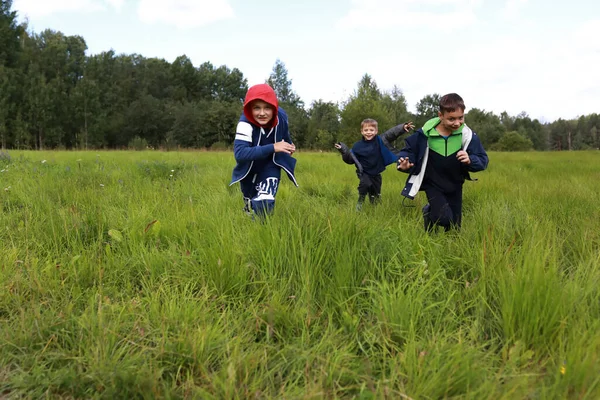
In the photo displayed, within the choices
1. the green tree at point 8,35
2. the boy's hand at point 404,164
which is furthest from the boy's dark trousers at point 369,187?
the green tree at point 8,35

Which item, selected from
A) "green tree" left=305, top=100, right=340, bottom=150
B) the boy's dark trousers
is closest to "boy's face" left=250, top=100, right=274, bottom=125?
the boy's dark trousers

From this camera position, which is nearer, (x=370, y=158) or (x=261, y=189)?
(x=261, y=189)

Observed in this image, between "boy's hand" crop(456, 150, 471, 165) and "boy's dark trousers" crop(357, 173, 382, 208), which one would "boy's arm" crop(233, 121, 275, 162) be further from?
"boy's dark trousers" crop(357, 173, 382, 208)

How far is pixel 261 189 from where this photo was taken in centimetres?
343

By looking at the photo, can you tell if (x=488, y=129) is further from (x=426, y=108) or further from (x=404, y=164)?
(x=404, y=164)

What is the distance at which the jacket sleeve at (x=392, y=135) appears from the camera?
466cm

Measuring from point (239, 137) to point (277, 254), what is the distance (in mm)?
1526

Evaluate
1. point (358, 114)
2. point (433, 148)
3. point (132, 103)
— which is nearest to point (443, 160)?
point (433, 148)

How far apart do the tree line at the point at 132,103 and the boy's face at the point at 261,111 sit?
87.2 ft

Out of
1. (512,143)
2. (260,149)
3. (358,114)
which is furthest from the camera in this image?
(512,143)

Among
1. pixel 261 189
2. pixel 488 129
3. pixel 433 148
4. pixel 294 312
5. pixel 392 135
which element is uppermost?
pixel 488 129

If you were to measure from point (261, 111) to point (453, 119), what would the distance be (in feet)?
5.84

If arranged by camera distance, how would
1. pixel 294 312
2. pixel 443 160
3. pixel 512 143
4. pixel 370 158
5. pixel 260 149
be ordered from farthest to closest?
pixel 512 143
pixel 370 158
pixel 443 160
pixel 260 149
pixel 294 312

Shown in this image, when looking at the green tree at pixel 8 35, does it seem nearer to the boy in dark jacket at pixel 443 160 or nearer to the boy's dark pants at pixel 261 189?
the boy's dark pants at pixel 261 189
